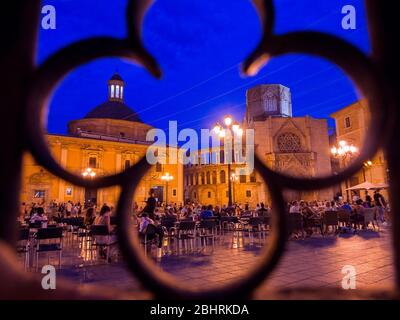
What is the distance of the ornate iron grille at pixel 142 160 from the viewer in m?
0.80

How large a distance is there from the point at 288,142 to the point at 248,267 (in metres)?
38.4

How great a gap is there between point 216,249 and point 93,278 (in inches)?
161

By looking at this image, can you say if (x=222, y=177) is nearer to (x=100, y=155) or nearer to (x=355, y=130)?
(x=100, y=155)

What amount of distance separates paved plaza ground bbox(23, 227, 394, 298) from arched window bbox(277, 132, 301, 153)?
34.6 m

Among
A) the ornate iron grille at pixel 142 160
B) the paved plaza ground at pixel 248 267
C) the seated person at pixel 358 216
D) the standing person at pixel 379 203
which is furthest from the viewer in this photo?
the standing person at pixel 379 203

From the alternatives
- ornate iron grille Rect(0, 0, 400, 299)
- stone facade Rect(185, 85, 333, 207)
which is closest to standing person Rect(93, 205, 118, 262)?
ornate iron grille Rect(0, 0, 400, 299)

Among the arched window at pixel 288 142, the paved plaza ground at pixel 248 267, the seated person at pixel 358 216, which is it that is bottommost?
the paved plaza ground at pixel 248 267

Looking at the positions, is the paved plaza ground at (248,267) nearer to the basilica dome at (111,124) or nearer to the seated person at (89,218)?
the seated person at (89,218)

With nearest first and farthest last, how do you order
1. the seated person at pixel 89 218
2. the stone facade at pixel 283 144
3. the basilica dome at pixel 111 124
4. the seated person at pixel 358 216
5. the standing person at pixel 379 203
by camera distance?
the seated person at pixel 89 218
the seated person at pixel 358 216
the standing person at pixel 379 203
the stone facade at pixel 283 144
the basilica dome at pixel 111 124

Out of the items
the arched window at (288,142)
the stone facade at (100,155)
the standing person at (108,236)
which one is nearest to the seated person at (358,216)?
the standing person at (108,236)

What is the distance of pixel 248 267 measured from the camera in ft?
19.6

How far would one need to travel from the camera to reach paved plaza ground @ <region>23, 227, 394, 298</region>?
4.67m

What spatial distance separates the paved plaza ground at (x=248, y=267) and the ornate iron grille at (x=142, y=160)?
3.09m

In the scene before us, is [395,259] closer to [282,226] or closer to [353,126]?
[282,226]
